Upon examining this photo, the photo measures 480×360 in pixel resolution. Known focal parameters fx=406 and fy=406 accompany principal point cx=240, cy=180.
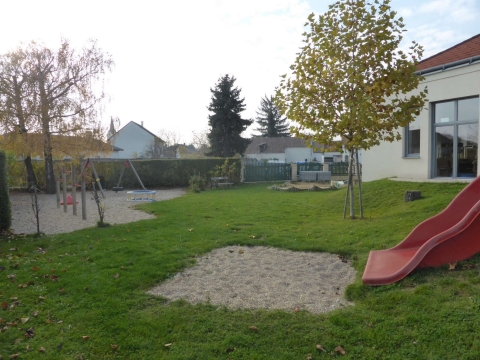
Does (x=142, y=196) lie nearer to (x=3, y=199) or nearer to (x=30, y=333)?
(x=3, y=199)

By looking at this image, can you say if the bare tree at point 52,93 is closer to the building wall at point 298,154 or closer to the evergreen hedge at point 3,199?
the evergreen hedge at point 3,199

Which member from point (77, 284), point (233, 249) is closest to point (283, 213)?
point (233, 249)

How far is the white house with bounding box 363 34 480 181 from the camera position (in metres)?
13.2

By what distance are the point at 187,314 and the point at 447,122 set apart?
12.6m

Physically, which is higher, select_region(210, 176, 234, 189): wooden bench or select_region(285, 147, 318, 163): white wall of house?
select_region(285, 147, 318, 163): white wall of house

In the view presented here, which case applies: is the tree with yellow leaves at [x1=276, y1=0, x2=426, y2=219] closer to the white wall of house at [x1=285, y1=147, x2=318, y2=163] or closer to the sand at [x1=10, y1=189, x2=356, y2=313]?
the sand at [x1=10, y1=189, x2=356, y2=313]

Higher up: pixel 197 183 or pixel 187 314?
pixel 197 183

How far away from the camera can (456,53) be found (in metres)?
14.3

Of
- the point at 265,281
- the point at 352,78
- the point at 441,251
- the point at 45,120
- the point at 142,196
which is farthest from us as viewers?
the point at 45,120

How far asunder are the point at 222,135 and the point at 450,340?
41.6 meters

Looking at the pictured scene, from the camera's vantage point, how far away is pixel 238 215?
12.7 m

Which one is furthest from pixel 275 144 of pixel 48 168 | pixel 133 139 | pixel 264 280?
pixel 264 280

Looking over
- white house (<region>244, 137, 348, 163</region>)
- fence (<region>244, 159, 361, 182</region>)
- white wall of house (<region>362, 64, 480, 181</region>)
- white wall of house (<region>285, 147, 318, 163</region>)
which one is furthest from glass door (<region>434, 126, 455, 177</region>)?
white wall of house (<region>285, 147, 318, 163</region>)

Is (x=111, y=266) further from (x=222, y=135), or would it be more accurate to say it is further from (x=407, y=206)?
(x=222, y=135)
